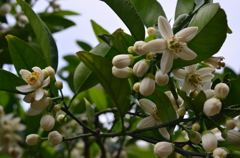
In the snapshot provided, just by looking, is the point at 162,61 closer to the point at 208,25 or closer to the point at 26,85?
the point at 208,25

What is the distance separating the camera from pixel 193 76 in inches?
35.0

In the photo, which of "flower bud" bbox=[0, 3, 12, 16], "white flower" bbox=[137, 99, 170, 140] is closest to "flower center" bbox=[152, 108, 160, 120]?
"white flower" bbox=[137, 99, 170, 140]

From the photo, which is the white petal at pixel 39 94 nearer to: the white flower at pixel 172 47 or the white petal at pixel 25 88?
the white petal at pixel 25 88

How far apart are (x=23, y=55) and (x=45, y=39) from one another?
0.08 meters

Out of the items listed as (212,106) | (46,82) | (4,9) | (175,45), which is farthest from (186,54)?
(4,9)

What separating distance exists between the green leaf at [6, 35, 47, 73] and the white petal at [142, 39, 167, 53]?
0.37 meters

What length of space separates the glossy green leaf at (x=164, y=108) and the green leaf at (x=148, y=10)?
0.80 ft

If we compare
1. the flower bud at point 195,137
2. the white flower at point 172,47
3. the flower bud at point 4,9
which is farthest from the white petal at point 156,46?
the flower bud at point 4,9

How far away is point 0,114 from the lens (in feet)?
5.22

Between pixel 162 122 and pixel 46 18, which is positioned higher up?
pixel 46 18

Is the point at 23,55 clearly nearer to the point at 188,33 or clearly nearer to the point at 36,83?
the point at 36,83

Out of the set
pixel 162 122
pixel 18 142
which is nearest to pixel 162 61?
pixel 162 122

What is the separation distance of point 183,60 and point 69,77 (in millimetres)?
1114

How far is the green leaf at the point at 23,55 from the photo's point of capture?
99cm
